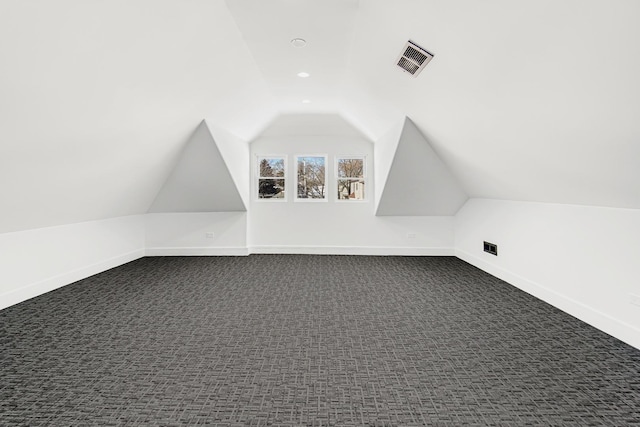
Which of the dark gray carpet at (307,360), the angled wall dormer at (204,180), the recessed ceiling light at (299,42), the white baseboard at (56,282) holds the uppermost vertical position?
the recessed ceiling light at (299,42)

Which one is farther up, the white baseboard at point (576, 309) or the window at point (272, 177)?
the window at point (272, 177)

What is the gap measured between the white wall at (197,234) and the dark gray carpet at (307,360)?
2.10m

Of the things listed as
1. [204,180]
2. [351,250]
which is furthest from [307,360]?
[351,250]

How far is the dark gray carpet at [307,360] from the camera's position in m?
1.74

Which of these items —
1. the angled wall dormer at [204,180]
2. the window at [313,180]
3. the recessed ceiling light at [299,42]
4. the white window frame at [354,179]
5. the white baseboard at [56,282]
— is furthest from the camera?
the window at [313,180]

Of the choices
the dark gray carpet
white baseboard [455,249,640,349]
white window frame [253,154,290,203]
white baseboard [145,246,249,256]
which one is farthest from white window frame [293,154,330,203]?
white baseboard [455,249,640,349]

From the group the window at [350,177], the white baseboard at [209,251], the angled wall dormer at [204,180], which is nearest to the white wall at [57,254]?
the white baseboard at [209,251]

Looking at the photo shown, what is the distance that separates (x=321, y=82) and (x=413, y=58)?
1.77 m

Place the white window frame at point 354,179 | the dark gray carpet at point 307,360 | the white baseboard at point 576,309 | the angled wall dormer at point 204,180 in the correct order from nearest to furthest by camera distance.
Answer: the dark gray carpet at point 307,360
the white baseboard at point 576,309
the angled wall dormer at point 204,180
the white window frame at point 354,179

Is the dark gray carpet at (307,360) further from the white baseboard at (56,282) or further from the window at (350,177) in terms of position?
the window at (350,177)

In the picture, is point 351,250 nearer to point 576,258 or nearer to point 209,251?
point 209,251

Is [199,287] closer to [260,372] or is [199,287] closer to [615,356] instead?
[260,372]

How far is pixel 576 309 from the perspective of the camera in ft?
10.1

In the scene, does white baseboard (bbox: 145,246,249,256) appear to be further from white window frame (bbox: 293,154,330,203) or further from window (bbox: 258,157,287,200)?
white window frame (bbox: 293,154,330,203)
